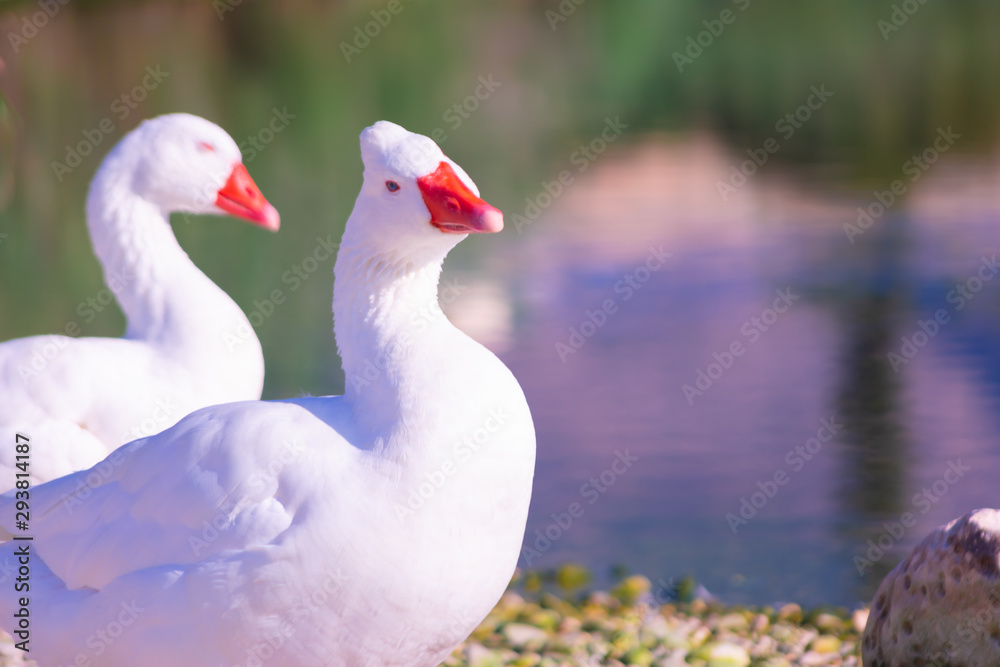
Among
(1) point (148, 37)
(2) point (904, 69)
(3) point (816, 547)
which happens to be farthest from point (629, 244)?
(1) point (148, 37)

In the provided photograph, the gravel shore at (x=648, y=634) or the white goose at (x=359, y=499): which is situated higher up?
the white goose at (x=359, y=499)

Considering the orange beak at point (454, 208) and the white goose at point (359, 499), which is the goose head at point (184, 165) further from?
the orange beak at point (454, 208)

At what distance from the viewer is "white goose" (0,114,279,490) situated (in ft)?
15.7

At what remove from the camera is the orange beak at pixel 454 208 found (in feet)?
10.7

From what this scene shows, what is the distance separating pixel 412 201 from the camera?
10.9ft

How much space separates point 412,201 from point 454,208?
5.0 inches

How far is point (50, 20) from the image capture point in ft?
82.4

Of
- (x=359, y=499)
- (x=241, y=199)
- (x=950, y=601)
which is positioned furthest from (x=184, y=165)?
(x=950, y=601)

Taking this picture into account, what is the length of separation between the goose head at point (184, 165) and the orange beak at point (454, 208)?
2.43m

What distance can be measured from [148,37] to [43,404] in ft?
68.5

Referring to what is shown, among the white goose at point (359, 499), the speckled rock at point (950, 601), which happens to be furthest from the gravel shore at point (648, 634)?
the white goose at point (359, 499)

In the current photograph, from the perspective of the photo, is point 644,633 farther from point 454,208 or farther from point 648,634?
point 454,208

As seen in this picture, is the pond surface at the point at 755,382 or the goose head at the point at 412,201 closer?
the goose head at the point at 412,201

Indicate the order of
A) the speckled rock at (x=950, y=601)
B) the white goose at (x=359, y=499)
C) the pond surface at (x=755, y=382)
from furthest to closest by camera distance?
the pond surface at (x=755, y=382)
the speckled rock at (x=950, y=601)
the white goose at (x=359, y=499)
